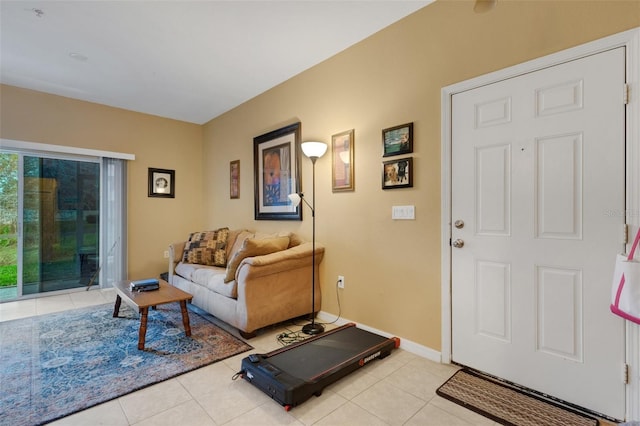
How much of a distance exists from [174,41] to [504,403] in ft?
12.3

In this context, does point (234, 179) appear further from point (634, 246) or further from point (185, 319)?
point (634, 246)

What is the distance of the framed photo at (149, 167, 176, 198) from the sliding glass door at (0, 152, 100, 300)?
0.70 m

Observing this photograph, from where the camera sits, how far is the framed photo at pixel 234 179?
457 cm

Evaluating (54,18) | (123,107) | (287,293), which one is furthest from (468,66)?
(123,107)

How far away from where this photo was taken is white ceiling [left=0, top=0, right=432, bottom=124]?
2.38 m

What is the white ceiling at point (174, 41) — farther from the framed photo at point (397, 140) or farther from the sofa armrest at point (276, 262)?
the sofa armrest at point (276, 262)

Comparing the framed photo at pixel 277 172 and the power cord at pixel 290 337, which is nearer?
the power cord at pixel 290 337

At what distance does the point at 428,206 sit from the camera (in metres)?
2.33

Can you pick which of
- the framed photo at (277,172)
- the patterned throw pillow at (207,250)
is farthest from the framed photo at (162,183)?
the framed photo at (277,172)

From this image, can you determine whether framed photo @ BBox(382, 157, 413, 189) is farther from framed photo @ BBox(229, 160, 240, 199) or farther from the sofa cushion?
framed photo @ BBox(229, 160, 240, 199)

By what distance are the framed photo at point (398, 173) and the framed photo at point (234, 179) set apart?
2638 millimetres

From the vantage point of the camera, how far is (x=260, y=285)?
2.69 m

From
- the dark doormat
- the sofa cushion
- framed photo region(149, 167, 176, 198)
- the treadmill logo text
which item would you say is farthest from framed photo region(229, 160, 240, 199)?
the dark doormat

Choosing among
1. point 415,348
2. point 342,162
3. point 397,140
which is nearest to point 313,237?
point 342,162
